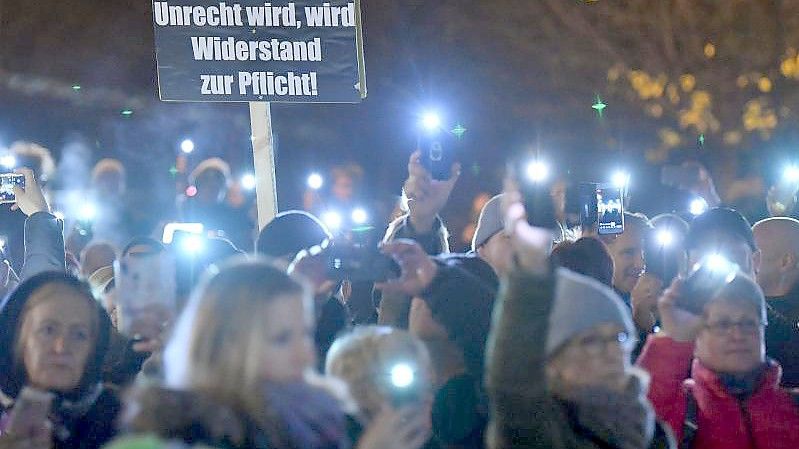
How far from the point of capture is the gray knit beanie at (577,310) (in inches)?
137

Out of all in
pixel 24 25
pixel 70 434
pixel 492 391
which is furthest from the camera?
pixel 24 25

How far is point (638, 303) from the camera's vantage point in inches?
211

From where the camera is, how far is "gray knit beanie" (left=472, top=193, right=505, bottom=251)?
201 inches

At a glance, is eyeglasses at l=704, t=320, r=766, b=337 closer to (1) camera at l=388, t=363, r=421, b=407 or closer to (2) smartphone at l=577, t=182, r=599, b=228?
(1) camera at l=388, t=363, r=421, b=407

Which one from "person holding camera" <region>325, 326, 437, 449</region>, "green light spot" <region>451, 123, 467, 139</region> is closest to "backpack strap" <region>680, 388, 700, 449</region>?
"person holding camera" <region>325, 326, 437, 449</region>

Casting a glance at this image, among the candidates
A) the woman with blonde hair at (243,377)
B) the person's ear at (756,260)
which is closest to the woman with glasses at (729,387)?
the person's ear at (756,260)

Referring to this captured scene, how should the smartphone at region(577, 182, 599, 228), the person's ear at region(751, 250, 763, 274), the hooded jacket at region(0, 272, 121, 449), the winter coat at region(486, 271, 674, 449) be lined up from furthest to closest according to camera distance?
the smartphone at region(577, 182, 599, 228) < the person's ear at region(751, 250, 763, 274) < the hooded jacket at region(0, 272, 121, 449) < the winter coat at region(486, 271, 674, 449)

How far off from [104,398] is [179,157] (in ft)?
40.4

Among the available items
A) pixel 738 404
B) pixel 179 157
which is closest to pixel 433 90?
pixel 179 157

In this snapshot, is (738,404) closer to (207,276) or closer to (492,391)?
(492,391)

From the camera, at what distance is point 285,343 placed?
3057 mm

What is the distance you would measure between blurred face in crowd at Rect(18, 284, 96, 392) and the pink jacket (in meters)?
1.75

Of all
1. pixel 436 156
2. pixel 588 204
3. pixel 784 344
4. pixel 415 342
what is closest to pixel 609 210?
pixel 588 204

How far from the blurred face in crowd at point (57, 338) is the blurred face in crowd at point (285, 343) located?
1.16 metres
